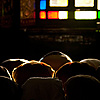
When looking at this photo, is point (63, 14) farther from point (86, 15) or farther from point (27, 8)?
point (27, 8)

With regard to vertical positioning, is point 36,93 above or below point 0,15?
below

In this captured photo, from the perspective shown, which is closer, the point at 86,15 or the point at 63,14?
the point at 86,15

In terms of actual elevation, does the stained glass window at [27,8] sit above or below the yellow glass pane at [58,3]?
below

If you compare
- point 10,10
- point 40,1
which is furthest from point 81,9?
point 10,10

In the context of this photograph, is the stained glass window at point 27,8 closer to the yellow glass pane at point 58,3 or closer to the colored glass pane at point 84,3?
the yellow glass pane at point 58,3

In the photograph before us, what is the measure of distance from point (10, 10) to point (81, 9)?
11.3ft

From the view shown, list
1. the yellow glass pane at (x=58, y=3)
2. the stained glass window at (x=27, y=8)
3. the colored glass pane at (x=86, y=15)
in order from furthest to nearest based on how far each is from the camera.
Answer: the yellow glass pane at (x=58, y=3) < the colored glass pane at (x=86, y=15) < the stained glass window at (x=27, y=8)

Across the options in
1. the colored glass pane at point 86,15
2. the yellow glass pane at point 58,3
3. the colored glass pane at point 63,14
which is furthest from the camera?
the yellow glass pane at point 58,3

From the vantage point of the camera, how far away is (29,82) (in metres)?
2.60

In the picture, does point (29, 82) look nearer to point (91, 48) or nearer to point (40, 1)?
point (91, 48)

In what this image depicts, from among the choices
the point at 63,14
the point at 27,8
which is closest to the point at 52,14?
the point at 63,14

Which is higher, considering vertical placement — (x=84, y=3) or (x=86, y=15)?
(x=84, y=3)

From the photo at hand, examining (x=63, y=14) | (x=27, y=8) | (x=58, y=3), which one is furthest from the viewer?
(x=58, y=3)

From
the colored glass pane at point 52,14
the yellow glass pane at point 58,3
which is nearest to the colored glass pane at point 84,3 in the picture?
the yellow glass pane at point 58,3
